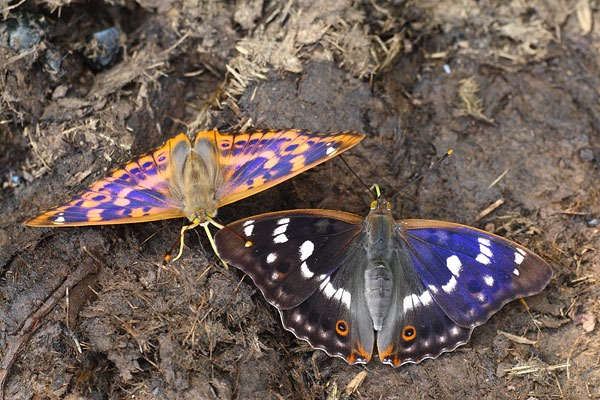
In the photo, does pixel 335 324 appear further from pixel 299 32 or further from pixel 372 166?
pixel 299 32

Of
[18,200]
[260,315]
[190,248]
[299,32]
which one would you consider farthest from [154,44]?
[260,315]

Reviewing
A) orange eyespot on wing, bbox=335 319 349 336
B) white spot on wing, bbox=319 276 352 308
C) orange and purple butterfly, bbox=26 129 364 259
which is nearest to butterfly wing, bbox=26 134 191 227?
orange and purple butterfly, bbox=26 129 364 259

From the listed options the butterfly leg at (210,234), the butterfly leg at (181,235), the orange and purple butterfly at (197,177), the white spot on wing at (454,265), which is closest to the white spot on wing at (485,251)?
the white spot on wing at (454,265)

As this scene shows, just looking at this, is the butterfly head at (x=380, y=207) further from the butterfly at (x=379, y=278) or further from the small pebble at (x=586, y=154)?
the small pebble at (x=586, y=154)

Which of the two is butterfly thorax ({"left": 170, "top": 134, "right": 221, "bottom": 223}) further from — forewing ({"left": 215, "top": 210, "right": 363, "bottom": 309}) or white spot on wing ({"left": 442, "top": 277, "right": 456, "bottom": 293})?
white spot on wing ({"left": 442, "top": 277, "right": 456, "bottom": 293})

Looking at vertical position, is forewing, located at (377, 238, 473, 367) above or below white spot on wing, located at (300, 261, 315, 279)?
below

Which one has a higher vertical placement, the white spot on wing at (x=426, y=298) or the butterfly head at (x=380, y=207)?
the butterfly head at (x=380, y=207)
